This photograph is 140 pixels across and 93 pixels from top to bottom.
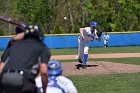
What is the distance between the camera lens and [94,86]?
11.9 meters

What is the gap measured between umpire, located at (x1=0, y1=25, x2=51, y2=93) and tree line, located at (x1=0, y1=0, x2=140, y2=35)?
50.2m

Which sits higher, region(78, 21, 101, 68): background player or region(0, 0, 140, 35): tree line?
region(78, 21, 101, 68): background player

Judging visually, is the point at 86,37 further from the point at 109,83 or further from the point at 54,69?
the point at 54,69

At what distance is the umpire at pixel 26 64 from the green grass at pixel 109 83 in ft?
19.5

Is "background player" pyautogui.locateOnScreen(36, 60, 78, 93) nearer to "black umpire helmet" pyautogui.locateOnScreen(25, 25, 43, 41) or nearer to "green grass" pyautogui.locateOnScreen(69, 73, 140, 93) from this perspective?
"black umpire helmet" pyautogui.locateOnScreen(25, 25, 43, 41)

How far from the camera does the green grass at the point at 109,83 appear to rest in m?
11.2

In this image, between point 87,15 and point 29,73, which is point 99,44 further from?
point 29,73

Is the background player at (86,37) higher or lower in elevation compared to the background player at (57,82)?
lower

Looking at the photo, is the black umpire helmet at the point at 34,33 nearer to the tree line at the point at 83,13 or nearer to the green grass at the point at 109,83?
the green grass at the point at 109,83

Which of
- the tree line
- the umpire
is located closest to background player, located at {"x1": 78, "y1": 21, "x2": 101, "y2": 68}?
the umpire

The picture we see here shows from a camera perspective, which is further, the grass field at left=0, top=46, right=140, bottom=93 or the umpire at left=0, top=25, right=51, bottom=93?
the grass field at left=0, top=46, right=140, bottom=93

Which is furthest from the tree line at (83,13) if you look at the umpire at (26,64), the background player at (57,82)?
the umpire at (26,64)

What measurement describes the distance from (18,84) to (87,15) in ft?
192

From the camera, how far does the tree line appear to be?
59.0 metres
